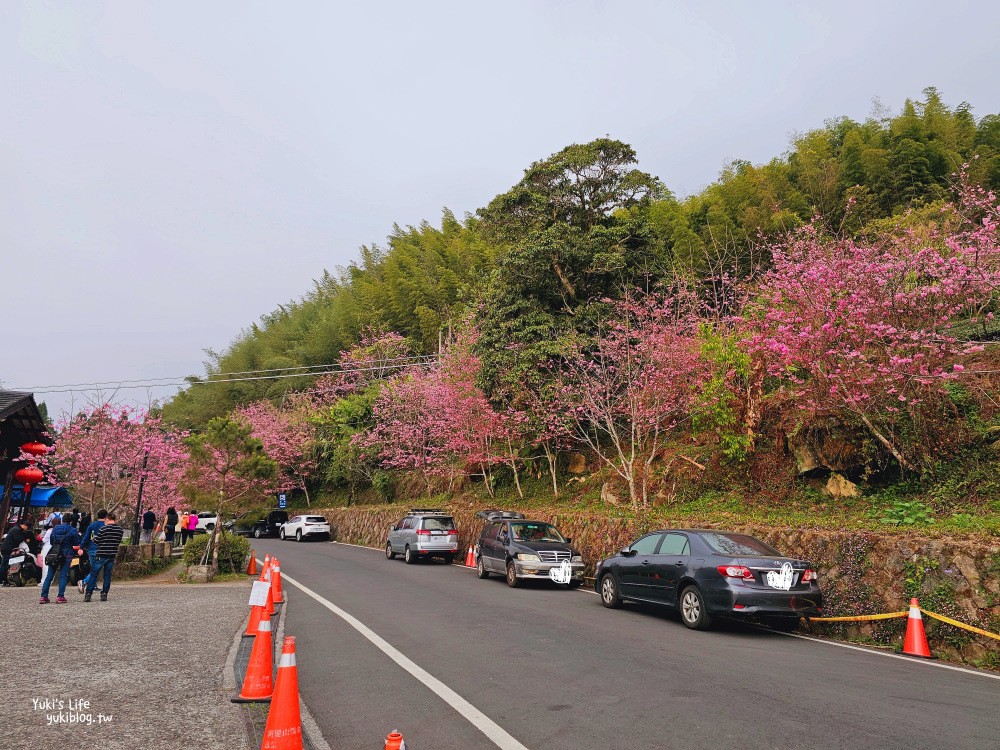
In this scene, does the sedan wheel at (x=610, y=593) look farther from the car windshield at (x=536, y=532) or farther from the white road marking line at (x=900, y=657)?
the car windshield at (x=536, y=532)

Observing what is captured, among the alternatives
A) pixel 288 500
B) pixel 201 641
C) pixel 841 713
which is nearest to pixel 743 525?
pixel 841 713

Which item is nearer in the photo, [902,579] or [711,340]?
[902,579]

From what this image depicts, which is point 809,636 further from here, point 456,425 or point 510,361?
point 456,425

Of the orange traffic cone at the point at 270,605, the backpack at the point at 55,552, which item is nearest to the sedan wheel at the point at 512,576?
the orange traffic cone at the point at 270,605

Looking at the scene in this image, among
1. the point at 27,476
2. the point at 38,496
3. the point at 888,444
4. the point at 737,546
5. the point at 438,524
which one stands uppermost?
the point at 888,444

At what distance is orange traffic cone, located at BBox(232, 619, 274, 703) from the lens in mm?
5789

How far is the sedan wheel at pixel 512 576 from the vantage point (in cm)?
1558

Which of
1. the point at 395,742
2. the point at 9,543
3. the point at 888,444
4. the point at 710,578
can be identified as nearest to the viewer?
the point at 395,742

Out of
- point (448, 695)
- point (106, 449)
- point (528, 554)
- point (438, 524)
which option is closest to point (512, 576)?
point (528, 554)

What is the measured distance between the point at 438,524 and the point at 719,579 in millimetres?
14035

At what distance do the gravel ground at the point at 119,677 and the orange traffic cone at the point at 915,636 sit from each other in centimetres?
794

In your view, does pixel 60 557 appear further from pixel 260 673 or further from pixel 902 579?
pixel 902 579

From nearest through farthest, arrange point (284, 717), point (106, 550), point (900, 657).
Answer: point (284, 717), point (900, 657), point (106, 550)

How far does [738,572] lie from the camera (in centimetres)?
925
